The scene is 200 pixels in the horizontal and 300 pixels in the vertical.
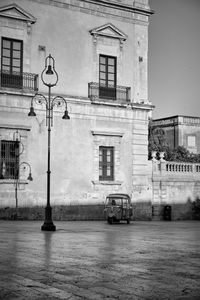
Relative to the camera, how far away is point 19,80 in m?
29.1

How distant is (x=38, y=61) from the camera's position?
97.2 ft

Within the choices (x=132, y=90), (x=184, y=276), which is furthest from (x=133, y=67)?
(x=184, y=276)

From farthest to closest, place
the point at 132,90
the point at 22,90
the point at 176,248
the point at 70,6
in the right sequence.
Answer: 1. the point at 132,90
2. the point at 70,6
3. the point at 22,90
4. the point at 176,248

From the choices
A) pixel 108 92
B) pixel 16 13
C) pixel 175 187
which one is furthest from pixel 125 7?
pixel 175 187

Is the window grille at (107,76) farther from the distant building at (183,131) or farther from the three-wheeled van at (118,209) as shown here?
the distant building at (183,131)

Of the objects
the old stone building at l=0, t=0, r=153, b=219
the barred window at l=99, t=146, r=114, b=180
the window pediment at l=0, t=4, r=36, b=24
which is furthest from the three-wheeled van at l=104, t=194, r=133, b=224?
the window pediment at l=0, t=4, r=36, b=24

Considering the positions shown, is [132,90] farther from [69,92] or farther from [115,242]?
[115,242]

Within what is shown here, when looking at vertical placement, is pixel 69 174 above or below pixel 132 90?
below

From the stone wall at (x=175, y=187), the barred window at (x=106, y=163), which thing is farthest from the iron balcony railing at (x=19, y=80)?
the stone wall at (x=175, y=187)

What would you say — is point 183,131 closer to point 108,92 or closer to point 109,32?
point 108,92

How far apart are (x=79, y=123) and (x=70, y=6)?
6335 millimetres

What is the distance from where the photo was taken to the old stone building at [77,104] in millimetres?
28703

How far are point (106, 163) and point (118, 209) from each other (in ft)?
15.3

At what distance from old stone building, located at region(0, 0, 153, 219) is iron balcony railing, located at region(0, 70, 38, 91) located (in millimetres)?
51
